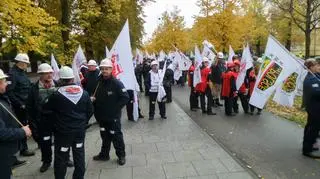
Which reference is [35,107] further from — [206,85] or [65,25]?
[65,25]

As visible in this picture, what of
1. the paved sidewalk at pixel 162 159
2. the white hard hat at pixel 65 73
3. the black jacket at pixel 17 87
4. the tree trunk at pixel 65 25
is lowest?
the paved sidewalk at pixel 162 159

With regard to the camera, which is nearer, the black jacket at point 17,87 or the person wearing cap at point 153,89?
the black jacket at point 17,87

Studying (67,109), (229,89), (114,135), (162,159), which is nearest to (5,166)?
(67,109)


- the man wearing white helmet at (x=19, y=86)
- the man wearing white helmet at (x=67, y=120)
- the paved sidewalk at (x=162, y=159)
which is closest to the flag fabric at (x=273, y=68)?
the paved sidewalk at (x=162, y=159)

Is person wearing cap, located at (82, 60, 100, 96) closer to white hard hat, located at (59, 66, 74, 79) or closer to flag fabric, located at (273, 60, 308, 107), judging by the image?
white hard hat, located at (59, 66, 74, 79)

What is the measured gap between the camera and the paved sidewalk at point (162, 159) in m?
6.19

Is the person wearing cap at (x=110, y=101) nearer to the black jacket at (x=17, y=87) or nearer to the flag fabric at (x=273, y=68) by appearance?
the black jacket at (x=17, y=87)

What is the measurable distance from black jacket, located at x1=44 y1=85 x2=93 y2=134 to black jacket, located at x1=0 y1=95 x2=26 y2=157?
864 mm

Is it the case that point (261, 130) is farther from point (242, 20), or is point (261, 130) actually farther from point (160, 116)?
point (242, 20)

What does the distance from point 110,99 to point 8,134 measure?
2590 millimetres

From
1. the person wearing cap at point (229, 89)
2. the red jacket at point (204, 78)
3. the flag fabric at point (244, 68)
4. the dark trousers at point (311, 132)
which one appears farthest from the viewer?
the red jacket at point (204, 78)

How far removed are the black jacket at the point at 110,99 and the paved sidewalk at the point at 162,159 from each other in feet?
3.20

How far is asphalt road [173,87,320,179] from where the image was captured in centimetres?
632

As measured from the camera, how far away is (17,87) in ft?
25.3
